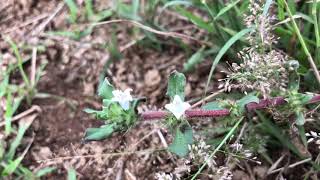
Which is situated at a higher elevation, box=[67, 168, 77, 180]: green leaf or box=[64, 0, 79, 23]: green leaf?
box=[64, 0, 79, 23]: green leaf

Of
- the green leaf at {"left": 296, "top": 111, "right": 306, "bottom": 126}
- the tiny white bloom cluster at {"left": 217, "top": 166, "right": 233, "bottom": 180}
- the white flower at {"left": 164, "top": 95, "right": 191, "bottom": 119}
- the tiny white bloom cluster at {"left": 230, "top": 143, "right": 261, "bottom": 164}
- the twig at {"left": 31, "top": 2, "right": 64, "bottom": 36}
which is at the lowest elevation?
the tiny white bloom cluster at {"left": 217, "top": 166, "right": 233, "bottom": 180}

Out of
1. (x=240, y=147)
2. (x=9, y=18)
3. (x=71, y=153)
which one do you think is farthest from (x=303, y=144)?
(x=9, y=18)

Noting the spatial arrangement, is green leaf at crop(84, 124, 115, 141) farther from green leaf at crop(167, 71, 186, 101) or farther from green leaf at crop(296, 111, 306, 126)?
green leaf at crop(296, 111, 306, 126)

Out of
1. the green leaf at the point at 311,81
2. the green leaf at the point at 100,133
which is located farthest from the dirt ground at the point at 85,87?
the green leaf at the point at 311,81

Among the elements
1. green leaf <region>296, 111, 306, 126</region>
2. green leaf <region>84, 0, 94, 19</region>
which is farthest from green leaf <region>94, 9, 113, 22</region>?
green leaf <region>296, 111, 306, 126</region>

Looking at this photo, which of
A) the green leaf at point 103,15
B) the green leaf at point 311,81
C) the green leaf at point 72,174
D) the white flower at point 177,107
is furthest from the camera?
the green leaf at point 103,15

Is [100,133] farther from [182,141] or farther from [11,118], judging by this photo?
[11,118]

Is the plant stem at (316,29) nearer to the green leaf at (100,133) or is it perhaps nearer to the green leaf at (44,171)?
the green leaf at (100,133)
